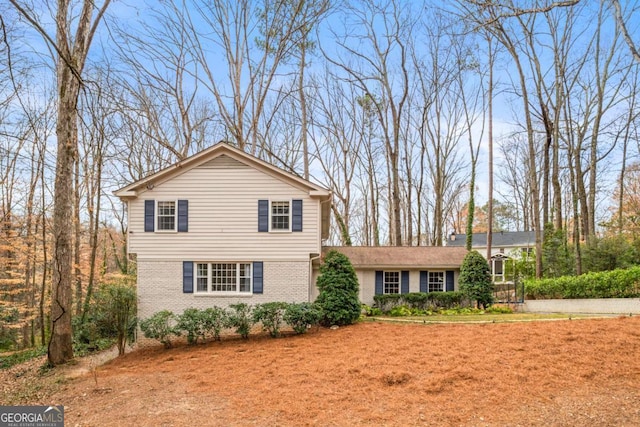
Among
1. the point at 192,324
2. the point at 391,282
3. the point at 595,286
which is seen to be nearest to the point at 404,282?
the point at 391,282

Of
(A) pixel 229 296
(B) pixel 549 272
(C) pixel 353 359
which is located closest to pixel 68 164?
(A) pixel 229 296

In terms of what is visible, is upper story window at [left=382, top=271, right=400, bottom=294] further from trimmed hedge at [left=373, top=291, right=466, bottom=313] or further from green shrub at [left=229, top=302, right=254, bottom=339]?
green shrub at [left=229, top=302, right=254, bottom=339]

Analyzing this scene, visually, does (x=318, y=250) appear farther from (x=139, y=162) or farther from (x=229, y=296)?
(x=139, y=162)

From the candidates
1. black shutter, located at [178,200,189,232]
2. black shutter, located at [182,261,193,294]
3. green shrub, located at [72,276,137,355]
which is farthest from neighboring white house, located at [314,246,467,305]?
green shrub, located at [72,276,137,355]

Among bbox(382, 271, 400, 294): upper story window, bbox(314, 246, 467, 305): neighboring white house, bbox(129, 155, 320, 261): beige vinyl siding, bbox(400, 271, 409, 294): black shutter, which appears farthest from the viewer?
bbox(382, 271, 400, 294): upper story window

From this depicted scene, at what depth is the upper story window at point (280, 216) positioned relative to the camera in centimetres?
1509

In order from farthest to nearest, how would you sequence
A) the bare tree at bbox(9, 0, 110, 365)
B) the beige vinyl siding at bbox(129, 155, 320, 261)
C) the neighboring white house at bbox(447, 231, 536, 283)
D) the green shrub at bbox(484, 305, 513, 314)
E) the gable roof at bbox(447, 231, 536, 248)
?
the gable roof at bbox(447, 231, 536, 248) → the neighboring white house at bbox(447, 231, 536, 283) → the green shrub at bbox(484, 305, 513, 314) → the beige vinyl siding at bbox(129, 155, 320, 261) → the bare tree at bbox(9, 0, 110, 365)

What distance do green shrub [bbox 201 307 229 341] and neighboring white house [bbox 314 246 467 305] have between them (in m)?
6.93

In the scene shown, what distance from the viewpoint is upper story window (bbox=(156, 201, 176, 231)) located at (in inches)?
591

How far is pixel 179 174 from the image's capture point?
15125mm

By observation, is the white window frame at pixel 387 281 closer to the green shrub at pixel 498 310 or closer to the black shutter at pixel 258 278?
the green shrub at pixel 498 310

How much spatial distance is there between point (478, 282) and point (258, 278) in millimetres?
9653

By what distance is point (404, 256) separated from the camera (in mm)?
20719

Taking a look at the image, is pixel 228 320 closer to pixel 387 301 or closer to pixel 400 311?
pixel 400 311
